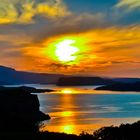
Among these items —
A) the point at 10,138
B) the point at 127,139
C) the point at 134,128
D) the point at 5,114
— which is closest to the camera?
the point at 10,138

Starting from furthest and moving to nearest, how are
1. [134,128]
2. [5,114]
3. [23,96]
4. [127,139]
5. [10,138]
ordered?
[23,96], [5,114], [134,128], [127,139], [10,138]

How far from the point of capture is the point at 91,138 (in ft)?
121

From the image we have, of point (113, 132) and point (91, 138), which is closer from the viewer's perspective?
point (91, 138)

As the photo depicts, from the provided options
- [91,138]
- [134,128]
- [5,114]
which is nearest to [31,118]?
[5,114]

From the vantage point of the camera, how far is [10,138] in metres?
35.4

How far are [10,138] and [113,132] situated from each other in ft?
46.7

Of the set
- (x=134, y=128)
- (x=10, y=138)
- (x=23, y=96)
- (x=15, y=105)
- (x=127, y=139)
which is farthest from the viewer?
(x=23, y=96)

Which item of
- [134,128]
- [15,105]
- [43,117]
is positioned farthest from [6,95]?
[134,128]

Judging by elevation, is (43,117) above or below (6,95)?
below

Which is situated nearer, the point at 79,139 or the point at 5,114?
the point at 79,139

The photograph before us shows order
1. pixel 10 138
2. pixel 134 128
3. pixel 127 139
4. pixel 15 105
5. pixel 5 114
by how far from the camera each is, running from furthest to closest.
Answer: pixel 15 105 < pixel 5 114 < pixel 134 128 < pixel 127 139 < pixel 10 138

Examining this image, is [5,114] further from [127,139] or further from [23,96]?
[127,139]

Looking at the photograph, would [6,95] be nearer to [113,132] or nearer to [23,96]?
[23,96]

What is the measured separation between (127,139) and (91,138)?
7.47 metres
